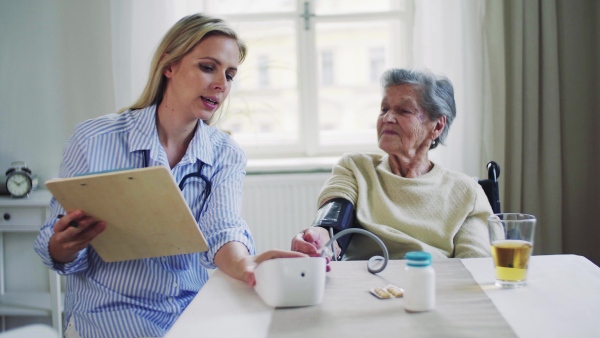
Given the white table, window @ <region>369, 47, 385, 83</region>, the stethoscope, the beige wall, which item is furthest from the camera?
window @ <region>369, 47, 385, 83</region>

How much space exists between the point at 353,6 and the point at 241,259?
2229mm

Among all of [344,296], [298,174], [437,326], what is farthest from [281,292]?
[298,174]

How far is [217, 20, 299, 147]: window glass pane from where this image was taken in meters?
3.32

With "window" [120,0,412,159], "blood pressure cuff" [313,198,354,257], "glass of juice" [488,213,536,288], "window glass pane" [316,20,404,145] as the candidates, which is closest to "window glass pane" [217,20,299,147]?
"window" [120,0,412,159]

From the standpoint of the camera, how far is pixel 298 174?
3.10 metres

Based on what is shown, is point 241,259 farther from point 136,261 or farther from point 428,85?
point 428,85

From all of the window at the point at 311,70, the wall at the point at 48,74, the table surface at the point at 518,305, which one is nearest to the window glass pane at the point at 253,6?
the window at the point at 311,70

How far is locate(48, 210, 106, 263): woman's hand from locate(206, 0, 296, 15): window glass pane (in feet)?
7.08

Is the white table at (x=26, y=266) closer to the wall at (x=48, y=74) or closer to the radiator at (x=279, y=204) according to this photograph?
the wall at (x=48, y=74)

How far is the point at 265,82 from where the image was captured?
3352mm

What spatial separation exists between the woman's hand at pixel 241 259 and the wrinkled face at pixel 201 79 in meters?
0.40

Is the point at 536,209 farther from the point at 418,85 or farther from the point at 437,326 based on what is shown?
the point at 437,326

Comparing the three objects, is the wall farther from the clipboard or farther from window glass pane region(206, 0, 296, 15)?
the clipboard

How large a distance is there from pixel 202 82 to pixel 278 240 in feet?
5.17
